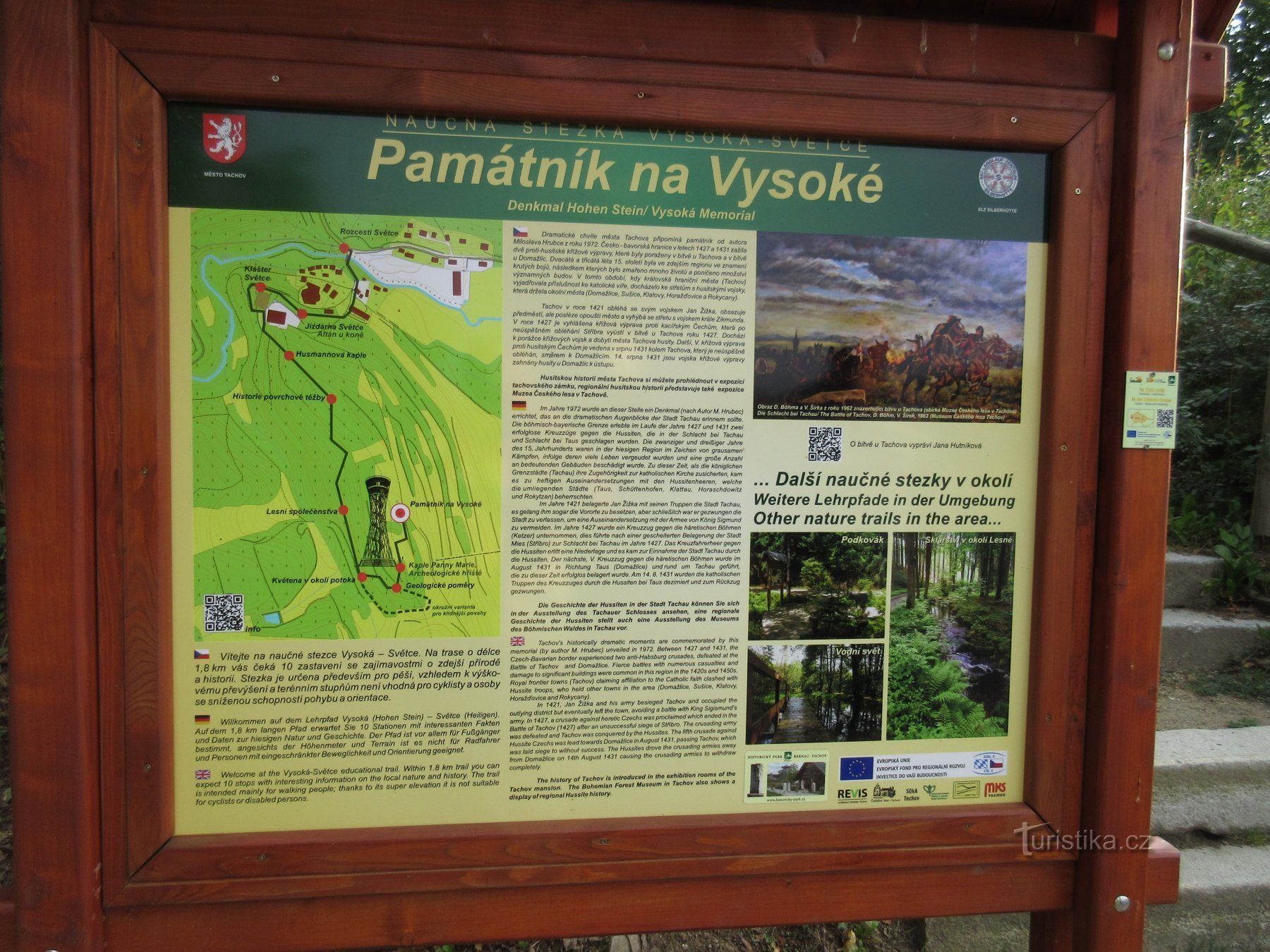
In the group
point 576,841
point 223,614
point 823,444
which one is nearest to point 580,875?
point 576,841

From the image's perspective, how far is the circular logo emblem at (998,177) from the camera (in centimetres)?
196

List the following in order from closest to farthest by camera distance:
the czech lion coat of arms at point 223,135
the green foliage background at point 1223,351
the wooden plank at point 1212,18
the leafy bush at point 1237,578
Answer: the czech lion coat of arms at point 223,135, the wooden plank at point 1212,18, the leafy bush at point 1237,578, the green foliage background at point 1223,351

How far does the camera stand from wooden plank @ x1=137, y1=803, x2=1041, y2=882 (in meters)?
1.83

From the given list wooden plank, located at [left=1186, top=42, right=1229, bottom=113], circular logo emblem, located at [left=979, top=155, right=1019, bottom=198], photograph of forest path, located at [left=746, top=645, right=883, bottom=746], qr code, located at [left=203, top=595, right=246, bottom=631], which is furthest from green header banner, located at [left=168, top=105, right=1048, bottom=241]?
photograph of forest path, located at [left=746, top=645, right=883, bottom=746]

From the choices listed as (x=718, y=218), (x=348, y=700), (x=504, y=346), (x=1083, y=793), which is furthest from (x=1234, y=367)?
(x=348, y=700)

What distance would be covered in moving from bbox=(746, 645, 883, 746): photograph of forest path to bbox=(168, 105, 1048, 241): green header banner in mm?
1139

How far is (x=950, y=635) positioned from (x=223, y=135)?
7.52 ft

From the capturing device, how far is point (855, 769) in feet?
6.58

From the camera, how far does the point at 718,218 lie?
6.23ft

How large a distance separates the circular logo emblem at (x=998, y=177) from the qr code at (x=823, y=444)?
0.77 meters

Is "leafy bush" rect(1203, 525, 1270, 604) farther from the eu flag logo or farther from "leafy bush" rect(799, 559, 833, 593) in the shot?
"leafy bush" rect(799, 559, 833, 593)

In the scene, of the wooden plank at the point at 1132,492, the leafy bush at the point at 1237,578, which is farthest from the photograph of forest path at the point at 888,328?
the leafy bush at the point at 1237,578

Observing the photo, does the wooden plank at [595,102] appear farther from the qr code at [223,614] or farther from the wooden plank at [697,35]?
the qr code at [223,614]

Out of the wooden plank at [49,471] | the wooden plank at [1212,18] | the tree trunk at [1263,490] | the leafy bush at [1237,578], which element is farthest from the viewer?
the tree trunk at [1263,490]
